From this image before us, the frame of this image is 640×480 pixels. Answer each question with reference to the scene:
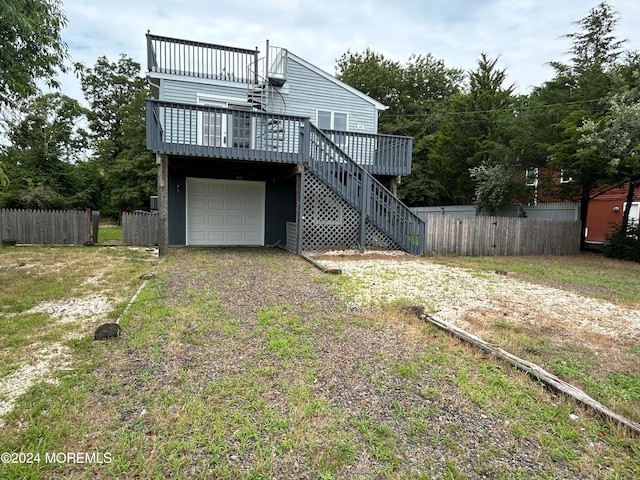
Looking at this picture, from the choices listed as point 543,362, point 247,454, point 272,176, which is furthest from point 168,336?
point 272,176

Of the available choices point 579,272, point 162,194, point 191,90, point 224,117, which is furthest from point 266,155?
point 579,272

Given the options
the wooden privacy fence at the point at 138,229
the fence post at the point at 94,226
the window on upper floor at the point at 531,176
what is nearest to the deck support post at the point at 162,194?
the wooden privacy fence at the point at 138,229

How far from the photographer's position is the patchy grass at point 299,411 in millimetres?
1933

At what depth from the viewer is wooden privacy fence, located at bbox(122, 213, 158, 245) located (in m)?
12.7

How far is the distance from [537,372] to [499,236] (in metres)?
9.83

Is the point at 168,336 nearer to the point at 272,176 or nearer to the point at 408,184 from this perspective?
the point at 272,176

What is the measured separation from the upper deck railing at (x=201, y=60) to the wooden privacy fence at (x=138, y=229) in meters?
5.01

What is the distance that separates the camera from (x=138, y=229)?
1280 centimetres

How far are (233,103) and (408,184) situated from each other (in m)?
16.1

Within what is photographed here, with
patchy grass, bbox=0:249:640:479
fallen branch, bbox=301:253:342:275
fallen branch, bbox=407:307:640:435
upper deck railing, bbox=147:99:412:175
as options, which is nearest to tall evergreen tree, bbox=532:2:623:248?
upper deck railing, bbox=147:99:412:175

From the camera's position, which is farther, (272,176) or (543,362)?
(272,176)

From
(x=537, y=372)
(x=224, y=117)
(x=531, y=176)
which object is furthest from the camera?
(x=531, y=176)

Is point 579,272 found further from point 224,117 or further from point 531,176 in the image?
point 224,117

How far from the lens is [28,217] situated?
39.0 ft
